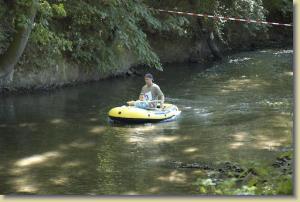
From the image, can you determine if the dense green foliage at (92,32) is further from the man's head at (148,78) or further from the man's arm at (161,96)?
the man's arm at (161,96)

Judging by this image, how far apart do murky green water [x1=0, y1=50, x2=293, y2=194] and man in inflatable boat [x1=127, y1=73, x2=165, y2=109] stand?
69 centimetres

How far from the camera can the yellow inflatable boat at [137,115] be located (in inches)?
473

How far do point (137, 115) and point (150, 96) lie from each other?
3.45ft

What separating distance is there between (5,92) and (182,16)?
329 inches

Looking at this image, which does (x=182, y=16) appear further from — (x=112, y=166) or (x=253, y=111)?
(x=112, y=166)

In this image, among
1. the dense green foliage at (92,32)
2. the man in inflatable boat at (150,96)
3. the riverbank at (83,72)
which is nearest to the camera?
the man in inflatable boat at (150,96)

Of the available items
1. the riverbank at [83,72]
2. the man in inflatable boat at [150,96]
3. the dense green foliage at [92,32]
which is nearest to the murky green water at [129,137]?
the riverbank at [83,72]

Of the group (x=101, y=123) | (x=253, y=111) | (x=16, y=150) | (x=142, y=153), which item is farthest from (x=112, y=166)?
(x=253, y=111)

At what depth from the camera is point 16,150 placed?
9727mm

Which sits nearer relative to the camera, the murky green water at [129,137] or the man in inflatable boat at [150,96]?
the murky green water at [129,137]

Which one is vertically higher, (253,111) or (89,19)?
(89,19)

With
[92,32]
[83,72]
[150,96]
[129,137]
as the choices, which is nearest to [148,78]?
[150,96]

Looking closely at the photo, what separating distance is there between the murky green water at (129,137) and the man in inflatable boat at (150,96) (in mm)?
692

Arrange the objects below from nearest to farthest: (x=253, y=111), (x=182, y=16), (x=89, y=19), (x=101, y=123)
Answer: (x=101, y=123) → (x=253, y=111) → (x=89, y=19) → (x=182, y=16)
